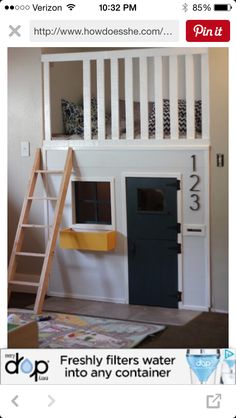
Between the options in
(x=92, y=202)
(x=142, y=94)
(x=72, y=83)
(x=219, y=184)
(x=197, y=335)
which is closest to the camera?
(x=197, y=335)

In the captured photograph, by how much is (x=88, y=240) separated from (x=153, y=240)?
0.48 m

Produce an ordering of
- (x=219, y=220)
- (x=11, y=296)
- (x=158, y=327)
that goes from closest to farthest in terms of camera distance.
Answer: (x=158, y=327)
(x=219, y=220)
(x=11, y=296)

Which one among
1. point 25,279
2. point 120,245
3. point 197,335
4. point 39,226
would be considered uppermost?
point 39,226

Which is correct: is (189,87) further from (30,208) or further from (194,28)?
(194,28)

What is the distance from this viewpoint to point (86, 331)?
4.07 meters

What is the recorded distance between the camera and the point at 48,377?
1573 mm

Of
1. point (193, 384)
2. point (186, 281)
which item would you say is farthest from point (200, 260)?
point (193, 384)

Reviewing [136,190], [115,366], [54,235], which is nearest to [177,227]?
[136,190]

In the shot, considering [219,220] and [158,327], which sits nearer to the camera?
[158,327]

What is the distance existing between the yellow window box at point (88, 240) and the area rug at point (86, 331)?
1.86 feet

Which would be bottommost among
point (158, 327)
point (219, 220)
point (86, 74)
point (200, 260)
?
point (158, 327)

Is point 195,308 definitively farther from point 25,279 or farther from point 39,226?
point 25,279

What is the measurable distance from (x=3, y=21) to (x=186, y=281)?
11.0 feet
